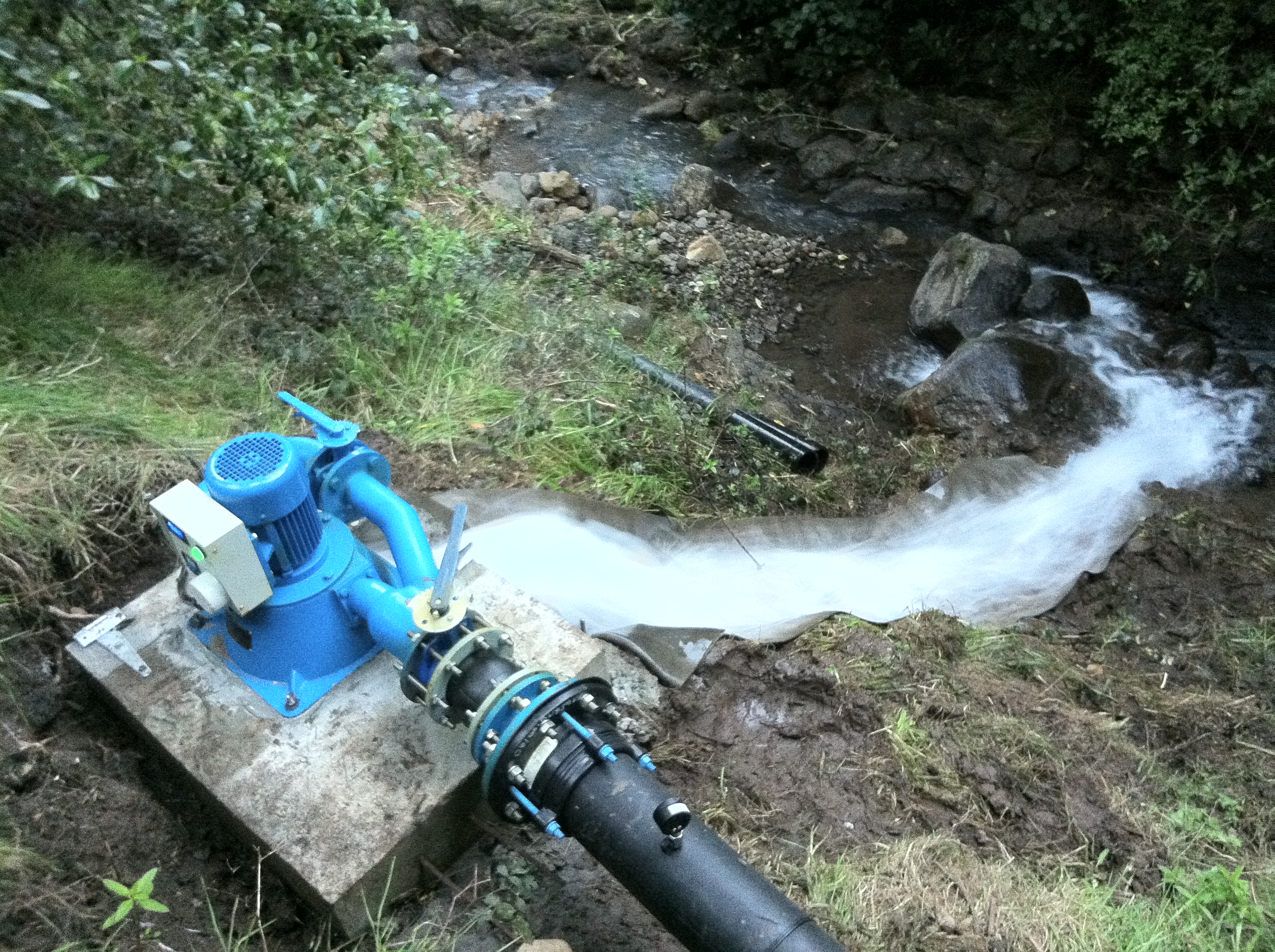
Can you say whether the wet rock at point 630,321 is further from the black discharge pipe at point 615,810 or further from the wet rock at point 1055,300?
the black discharge pipe at point 615,810

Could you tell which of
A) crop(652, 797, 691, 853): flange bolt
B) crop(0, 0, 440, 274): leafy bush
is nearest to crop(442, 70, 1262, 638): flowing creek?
crop(652, 797, 691, 853): flange bolt

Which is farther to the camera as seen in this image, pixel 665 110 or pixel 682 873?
pixel 665 110

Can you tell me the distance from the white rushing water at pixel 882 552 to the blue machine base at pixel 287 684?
2.70ft

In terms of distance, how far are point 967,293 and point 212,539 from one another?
5025mm

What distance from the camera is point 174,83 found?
319 cm

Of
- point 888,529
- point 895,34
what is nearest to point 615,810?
point 888,529

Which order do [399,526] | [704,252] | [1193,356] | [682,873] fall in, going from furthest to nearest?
[704,252] → [1193,356] → [399,526] → [682,873]

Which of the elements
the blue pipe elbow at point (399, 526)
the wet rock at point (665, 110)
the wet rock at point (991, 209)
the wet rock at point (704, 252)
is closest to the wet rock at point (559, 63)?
the wet rock at point (665, 110)

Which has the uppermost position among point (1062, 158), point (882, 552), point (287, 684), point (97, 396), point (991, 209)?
point (1062, 158)

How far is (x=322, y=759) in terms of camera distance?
7.30ft

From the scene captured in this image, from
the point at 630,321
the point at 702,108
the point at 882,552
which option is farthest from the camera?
the point at 702,108

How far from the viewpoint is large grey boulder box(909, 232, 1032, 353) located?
5.70 m

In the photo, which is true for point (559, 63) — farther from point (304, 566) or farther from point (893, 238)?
point (304, 566)

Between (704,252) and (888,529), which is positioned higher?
(704,252)
